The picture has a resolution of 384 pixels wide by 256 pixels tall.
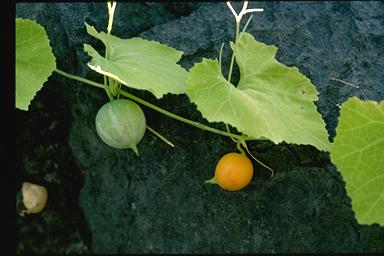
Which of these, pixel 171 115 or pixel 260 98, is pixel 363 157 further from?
pixel 171 115

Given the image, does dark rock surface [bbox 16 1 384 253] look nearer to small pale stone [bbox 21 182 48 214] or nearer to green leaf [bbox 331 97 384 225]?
small pale stone [bbox 21 182 48 214]

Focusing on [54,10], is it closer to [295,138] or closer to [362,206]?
[295,138]

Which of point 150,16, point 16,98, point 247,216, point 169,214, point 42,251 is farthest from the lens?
point 42,251

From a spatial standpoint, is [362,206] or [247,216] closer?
Answer: [362,206]

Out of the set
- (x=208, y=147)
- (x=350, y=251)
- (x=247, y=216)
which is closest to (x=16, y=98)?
(x=208, y=147)

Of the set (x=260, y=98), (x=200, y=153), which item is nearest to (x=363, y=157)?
(x=260, y=98)

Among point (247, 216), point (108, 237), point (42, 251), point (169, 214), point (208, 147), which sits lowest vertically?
point (42, 251)
